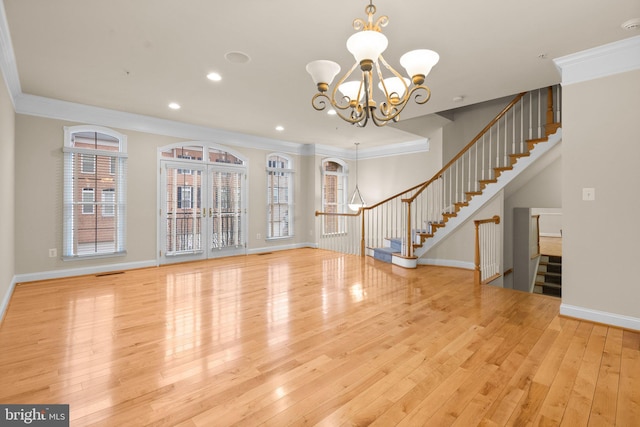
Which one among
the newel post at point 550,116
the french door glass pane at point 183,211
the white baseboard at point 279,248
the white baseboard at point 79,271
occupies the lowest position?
the white baseboard at point 79,271

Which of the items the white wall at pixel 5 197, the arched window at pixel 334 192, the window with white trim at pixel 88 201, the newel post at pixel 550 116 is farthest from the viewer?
the arched window at pixel 334 192

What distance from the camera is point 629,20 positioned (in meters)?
2.60

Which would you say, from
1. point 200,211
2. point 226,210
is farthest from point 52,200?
point 226,210

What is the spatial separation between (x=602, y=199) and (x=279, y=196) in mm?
6169

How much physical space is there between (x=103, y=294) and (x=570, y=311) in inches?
225

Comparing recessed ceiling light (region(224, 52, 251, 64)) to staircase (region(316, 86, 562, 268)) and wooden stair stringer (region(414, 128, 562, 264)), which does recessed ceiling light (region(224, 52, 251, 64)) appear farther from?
wooden stair stringer (region(414, 128, 562, 264))

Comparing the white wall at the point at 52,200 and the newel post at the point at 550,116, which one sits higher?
the newel post at the point at 550,116

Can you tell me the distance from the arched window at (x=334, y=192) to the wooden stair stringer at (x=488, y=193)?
2917 millimetres

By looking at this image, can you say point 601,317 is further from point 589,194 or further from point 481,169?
point 481,169

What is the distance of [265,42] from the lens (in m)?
3.01

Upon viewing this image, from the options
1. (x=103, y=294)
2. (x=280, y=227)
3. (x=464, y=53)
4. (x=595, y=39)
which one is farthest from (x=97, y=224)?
(x=595, y=39)

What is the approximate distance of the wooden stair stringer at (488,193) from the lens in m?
4.52

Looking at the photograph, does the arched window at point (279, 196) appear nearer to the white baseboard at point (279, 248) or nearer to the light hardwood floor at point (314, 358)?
the white baseboard at point (279, 248)

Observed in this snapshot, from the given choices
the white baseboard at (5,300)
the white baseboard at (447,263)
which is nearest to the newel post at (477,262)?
the white baseboard at (447,263)
